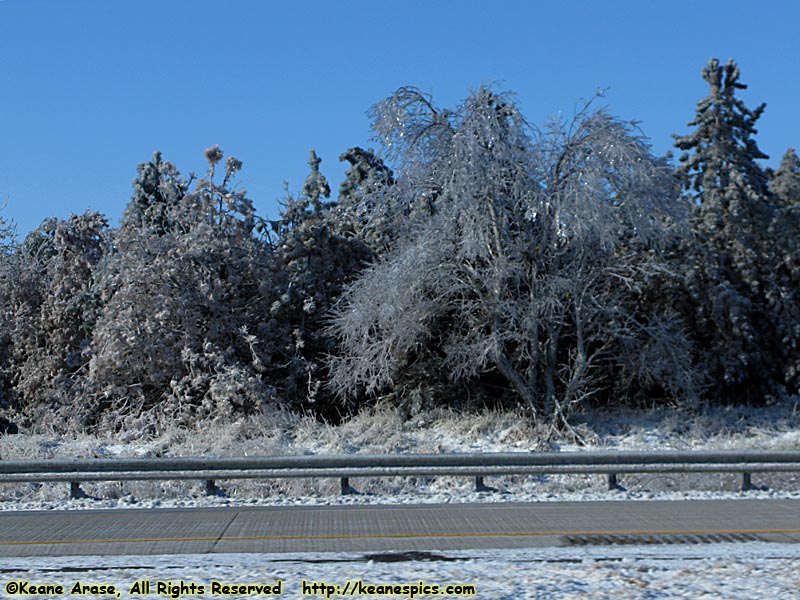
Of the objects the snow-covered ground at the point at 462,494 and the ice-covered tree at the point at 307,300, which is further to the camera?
the ice-covered tree at the point at 307,300

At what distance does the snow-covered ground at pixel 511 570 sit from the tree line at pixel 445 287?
33.8ft

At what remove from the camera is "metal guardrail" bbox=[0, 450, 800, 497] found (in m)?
13.9

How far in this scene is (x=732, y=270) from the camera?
22.4 meters

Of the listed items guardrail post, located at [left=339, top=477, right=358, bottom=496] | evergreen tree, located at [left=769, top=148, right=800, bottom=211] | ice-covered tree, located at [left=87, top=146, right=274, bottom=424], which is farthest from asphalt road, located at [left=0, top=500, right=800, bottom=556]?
evergreen tree, located at [left=769, top=148, right=800, bottom=211]

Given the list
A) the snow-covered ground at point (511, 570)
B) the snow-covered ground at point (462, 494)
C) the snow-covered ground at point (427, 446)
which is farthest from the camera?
the snow-covered ground at point (427, 446)

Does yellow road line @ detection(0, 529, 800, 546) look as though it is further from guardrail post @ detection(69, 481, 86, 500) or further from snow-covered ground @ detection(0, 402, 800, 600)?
guardrail post @ detection(69, 481, 86, 500)

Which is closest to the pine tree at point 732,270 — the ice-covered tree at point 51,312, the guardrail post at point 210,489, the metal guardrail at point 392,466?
the metal guardrail at point 392,466

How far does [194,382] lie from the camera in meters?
21.3

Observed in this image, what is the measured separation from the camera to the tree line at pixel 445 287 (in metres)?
19.2

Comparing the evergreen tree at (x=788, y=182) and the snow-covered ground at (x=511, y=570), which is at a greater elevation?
the evergreen tree at (x=788, y=182)

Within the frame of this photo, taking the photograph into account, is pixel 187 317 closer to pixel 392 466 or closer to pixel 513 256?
pixel 513 256

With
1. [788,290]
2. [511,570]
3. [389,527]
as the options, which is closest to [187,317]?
[389,527]

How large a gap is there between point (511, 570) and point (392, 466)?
6.15 meters

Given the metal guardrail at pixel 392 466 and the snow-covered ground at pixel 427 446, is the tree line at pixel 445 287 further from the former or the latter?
the metal guardrail at pixel 392 466
